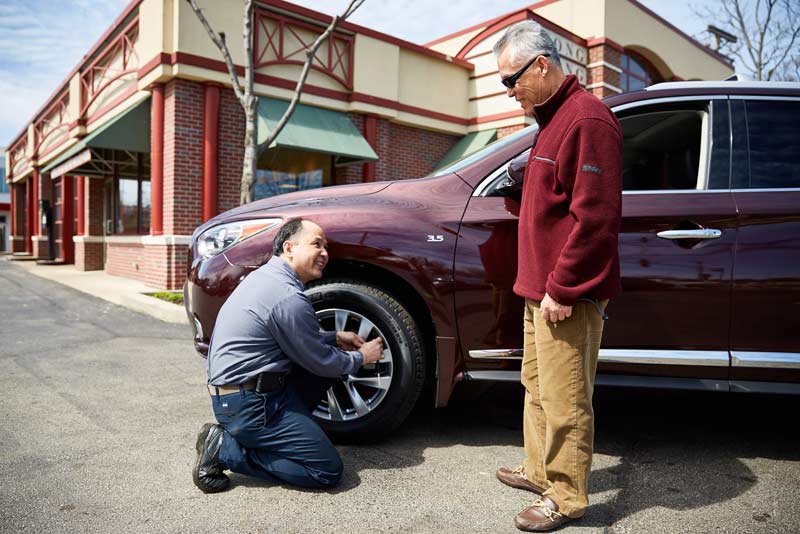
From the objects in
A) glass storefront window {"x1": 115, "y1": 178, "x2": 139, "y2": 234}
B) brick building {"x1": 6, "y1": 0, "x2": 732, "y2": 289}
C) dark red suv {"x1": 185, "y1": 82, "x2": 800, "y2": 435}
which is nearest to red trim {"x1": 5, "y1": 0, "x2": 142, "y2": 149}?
brick building {"x1": 6, "y1": 0, "x2": 732, "y2": 289}

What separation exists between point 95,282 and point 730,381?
1191 centimetres

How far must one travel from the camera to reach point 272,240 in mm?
3021

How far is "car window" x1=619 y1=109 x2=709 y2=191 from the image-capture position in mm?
3055

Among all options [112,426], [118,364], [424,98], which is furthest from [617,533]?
[424,98]

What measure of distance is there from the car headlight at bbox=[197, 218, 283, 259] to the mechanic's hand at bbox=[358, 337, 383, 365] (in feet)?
2.71

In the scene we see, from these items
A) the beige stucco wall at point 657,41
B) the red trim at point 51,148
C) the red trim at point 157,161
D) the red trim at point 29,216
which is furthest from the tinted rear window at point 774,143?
the red trim at point 29,216

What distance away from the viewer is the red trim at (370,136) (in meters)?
12.7

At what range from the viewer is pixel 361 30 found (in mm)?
12305

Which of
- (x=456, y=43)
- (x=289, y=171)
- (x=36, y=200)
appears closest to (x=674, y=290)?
(x=289, y=171)

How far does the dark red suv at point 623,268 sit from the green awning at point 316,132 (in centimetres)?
776

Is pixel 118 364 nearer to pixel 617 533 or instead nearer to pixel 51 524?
pixel 51 524

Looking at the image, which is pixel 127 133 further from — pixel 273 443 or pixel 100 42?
pixel 273 443

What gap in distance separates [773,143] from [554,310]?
1725mm

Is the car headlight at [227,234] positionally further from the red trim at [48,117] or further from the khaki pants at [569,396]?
the red trim at [48,117]
